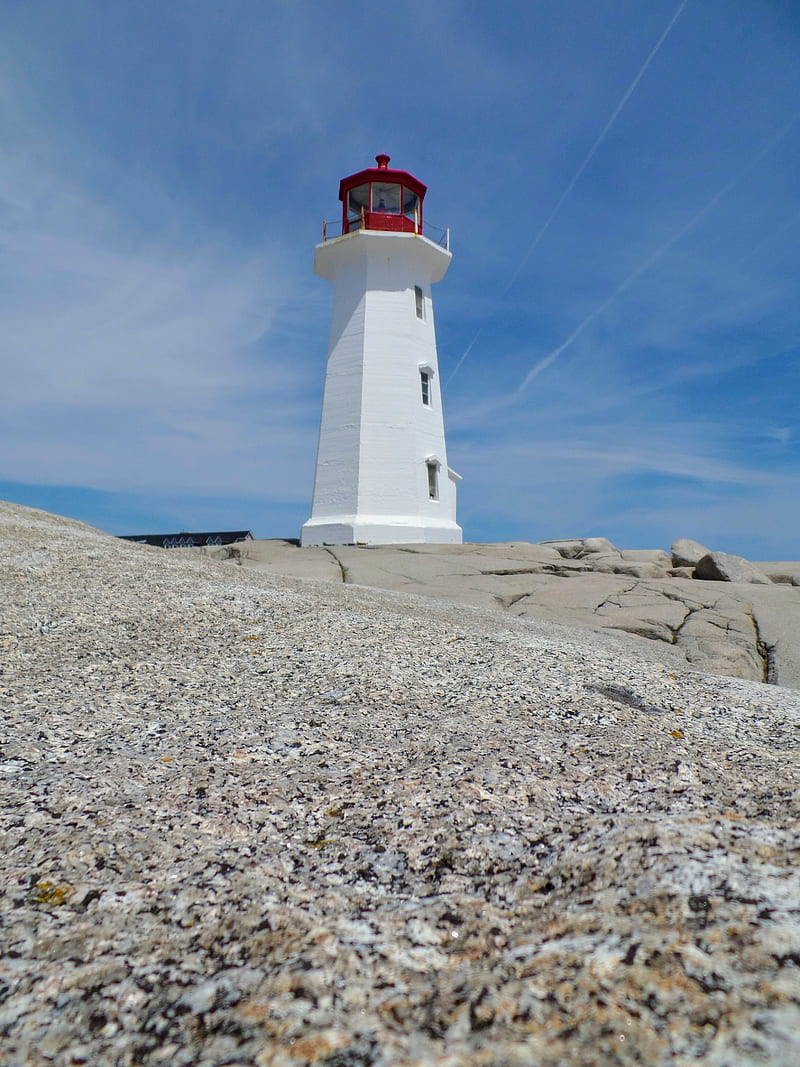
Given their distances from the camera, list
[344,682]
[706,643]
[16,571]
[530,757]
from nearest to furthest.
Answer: [530,757]
[344,682]
[16,571]
[706,643]

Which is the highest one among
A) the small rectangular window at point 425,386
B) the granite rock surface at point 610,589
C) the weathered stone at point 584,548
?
the small rectangular window at point 425,386

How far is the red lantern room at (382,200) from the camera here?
23797mm

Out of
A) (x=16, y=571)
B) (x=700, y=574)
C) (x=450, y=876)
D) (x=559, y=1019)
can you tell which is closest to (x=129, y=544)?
(x=16, y=571)

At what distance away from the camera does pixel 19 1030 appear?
59.0 inches

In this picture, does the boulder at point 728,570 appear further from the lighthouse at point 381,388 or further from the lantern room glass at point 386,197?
the lantern room glass at point 386,197

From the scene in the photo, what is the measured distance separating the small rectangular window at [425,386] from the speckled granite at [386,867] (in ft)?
61.6

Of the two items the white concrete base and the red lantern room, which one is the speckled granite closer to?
the white concrete base

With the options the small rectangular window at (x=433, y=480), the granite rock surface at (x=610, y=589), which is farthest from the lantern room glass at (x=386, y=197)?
the granite rock surface at (x=610, y=589)

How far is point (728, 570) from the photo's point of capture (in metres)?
16.8

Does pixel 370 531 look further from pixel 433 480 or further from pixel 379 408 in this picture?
pixel 379 408

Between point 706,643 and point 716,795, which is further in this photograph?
point 706,643

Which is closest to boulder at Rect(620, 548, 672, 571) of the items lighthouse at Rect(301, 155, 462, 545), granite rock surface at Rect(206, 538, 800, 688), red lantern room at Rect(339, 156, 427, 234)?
granite rock surface at Rect(206, 538, 800, 688)

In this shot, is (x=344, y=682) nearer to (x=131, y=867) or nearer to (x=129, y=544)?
(x=131, y=867)

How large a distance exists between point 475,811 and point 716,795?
3.41 ft
